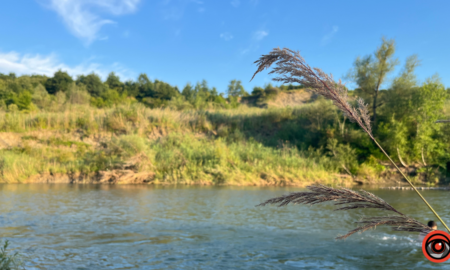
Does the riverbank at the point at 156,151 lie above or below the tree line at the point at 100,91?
below

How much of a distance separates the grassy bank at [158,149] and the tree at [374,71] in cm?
421

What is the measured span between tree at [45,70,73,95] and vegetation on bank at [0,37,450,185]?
26.2 m

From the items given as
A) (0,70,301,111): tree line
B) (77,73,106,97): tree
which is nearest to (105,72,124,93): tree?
(0,70,301,111): tree line

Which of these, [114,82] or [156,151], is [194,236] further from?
[114,82]

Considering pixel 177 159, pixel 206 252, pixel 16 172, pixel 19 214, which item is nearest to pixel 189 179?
pixel 177 159

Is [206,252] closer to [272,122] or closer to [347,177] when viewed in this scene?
[347,177]

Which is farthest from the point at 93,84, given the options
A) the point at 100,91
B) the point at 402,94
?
the point at 402,94

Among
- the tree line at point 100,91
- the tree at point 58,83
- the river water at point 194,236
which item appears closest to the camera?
the river water at point 194,236

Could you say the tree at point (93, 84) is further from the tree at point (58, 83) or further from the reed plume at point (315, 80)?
the reed plume at point (315, 80)

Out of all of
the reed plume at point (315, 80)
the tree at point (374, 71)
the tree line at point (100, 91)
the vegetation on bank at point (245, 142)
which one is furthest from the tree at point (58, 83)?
the reed plume at point (315, 80)

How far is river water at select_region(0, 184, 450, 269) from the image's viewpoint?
5797 mm

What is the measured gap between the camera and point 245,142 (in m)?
24.8

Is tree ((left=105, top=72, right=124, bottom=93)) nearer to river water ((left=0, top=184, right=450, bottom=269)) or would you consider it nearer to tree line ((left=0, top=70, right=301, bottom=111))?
tree line ((left=0, top=70, right=301, bottom=111))

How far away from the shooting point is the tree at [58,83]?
51.0m
